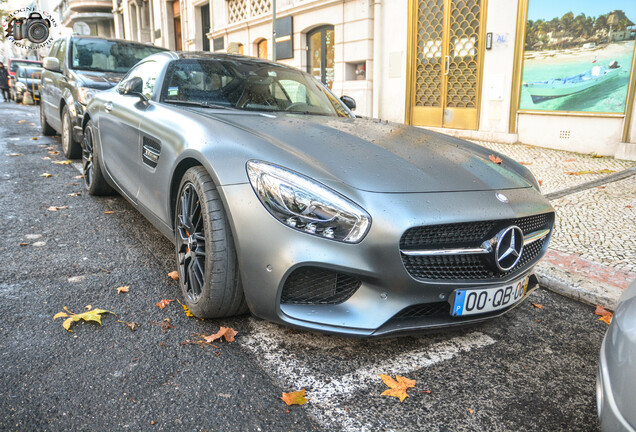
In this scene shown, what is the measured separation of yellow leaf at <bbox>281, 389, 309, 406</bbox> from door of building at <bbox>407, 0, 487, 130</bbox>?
8.33 meters

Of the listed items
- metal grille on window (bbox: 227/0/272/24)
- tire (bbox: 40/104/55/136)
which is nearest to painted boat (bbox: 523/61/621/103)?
tire (bbox: 40/104/55/136)

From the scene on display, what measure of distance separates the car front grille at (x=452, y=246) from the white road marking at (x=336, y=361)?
0.45m

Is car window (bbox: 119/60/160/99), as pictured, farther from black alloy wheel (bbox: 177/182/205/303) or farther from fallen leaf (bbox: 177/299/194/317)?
fallen leaf (bbox: 177/299/194/317)

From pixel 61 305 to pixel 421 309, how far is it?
78.1 inches

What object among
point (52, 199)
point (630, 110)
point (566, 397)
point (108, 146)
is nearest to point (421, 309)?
point (566, 397)

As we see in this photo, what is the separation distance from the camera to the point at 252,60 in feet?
13.5

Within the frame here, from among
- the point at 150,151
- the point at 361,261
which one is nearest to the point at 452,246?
the point at 361,261

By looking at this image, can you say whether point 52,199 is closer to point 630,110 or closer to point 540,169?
point 540,169

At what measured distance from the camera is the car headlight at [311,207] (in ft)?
6.95

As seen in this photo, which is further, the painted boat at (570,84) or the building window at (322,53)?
the building window at (322,53)

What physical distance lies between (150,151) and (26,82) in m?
21.0

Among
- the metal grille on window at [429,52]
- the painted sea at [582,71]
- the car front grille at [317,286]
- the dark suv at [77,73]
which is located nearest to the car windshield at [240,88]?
the car front grille at [317,286]

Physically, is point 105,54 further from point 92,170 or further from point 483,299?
point 483,299

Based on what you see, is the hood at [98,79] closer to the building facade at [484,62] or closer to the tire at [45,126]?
the building facade at [484,62]
